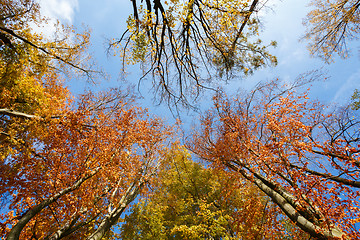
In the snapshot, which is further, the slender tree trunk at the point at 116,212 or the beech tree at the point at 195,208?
the beech tree at the point at 195,208

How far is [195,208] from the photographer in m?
13.8

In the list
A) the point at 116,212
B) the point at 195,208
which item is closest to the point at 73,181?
the point at 116,212

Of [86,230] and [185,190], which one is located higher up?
[185,190]

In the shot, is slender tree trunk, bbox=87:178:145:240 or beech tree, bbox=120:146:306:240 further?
beech tree, bbox=120:146:306:240

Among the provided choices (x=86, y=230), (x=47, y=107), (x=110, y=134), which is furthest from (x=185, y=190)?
(x=47, y=107)

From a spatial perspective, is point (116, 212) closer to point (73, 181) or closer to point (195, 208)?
point (73, 181)

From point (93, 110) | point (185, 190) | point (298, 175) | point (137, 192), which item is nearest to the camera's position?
point (298, 175)

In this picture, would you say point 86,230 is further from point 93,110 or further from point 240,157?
point 240,157

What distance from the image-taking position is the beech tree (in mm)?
7728

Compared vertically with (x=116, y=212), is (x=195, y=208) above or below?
above

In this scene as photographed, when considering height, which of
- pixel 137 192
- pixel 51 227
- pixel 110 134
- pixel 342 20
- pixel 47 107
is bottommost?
→ pixel 51 227

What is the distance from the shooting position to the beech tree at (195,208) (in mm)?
7728

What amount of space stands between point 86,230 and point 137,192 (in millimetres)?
3058

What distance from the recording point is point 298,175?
4086mm
